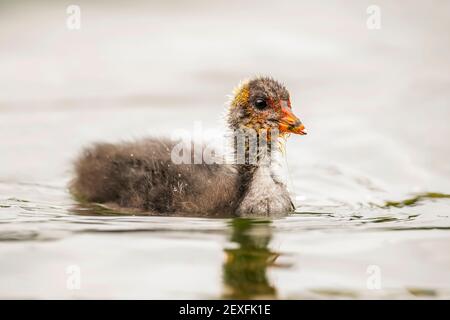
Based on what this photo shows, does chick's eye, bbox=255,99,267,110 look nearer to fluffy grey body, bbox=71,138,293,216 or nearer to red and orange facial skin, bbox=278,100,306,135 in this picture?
red and orange facial skin, bbox=278,100,306,135

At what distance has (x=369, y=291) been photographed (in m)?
5.87

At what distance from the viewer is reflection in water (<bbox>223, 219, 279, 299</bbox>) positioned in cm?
576

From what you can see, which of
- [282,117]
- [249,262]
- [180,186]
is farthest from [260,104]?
[249,262]

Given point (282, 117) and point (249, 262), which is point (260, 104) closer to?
point (282, 117)

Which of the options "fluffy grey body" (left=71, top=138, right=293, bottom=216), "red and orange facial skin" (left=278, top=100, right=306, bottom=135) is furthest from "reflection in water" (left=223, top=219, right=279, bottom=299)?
"red and orange facial skin" (left=278, top=100, right=306, bottom=135)

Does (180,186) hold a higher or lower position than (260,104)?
lower

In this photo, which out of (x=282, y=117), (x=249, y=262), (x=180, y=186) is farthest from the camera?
(x=282, y=117)

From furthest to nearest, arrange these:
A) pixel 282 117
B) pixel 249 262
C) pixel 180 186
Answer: pixel 282 117, pixel 180 186, pixel 249 262

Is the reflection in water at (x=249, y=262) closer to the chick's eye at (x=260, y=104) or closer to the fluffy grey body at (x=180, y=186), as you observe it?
the fluffy grey body at (x=180, y=186)

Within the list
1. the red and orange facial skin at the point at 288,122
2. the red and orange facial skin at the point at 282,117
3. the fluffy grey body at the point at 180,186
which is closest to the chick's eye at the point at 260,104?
the red and orange facial skin at the point at 282,117

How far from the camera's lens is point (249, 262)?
250 inches

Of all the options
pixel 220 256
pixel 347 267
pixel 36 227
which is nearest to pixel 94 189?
pixel 36 227

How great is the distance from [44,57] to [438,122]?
21.2 feet
